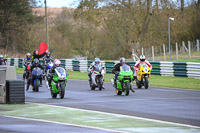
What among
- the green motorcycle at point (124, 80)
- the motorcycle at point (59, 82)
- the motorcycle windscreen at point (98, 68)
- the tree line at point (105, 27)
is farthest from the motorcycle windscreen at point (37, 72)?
the tree line at point (105, 27)

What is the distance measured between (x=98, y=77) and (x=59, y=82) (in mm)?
4490

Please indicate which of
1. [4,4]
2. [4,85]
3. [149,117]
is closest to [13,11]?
[4,4]

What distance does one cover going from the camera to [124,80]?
19141 millimetres

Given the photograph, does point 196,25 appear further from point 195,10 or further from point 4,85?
point 4,85

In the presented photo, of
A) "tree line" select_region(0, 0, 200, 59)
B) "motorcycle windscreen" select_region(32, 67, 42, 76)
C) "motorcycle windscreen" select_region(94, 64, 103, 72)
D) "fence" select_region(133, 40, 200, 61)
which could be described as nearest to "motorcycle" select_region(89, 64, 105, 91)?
"motorcycle windscreen" select_region(94, 64, 103, 72)

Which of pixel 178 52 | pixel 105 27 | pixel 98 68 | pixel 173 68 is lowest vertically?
pixel 173 68

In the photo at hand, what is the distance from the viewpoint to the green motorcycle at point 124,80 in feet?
62.6

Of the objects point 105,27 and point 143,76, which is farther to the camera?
point 105,27

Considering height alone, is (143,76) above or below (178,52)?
below

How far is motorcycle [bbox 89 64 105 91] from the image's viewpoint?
22312 mm

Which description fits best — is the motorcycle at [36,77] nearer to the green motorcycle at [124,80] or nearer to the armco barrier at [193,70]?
the green motorcycle at [124,80]

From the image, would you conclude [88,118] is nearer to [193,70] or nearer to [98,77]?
[98,77]

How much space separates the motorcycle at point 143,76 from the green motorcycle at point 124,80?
3.12 metres

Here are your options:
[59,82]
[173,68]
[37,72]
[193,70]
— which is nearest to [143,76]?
[37,72]
